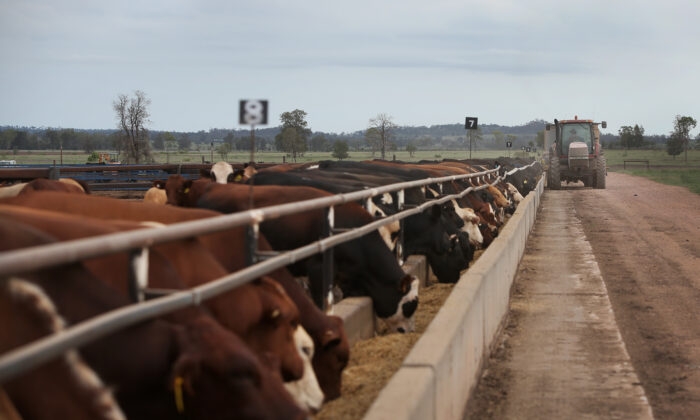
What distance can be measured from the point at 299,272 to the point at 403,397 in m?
4.46

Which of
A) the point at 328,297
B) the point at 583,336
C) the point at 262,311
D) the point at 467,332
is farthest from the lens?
the point at 583,336

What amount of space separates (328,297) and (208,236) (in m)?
1.70

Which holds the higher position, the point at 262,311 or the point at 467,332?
the point at 262,311

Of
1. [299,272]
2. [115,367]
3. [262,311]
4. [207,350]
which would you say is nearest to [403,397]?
[262,311]

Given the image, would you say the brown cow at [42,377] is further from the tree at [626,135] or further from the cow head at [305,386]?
the tree at [626,135]

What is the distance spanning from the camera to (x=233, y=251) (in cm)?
671

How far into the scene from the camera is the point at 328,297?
800cm

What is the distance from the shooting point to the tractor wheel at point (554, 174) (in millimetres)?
48406

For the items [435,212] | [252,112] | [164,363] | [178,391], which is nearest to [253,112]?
[252,112]

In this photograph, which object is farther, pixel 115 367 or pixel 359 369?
pixel 359 369

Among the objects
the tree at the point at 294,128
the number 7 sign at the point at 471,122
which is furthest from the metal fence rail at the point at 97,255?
the tree at the point at 294,128

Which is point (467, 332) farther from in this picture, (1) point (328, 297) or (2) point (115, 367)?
(2) point (115, 367)

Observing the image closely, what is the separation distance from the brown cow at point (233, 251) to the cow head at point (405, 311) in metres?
2.45

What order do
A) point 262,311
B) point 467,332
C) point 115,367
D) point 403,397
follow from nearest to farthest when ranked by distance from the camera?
point 115,367, point 403,397, point 262,311, point 467,332
